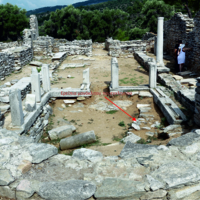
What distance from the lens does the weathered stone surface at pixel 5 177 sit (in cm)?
336

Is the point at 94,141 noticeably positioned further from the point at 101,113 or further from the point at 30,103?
the point at 101,113

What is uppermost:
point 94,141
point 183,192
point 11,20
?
point 11,20

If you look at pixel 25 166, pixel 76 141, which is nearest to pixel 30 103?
pixel 76 141

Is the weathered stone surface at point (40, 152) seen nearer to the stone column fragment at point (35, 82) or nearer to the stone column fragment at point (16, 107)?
the stone column fragment at point (16, 107)

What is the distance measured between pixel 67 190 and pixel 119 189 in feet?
2.31

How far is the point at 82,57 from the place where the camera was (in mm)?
18359

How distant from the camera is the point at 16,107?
612 centimetres

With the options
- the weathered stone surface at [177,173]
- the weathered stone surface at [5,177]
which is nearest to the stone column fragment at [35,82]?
the weathered stone surface at [5,177]

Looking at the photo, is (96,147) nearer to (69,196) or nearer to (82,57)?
(69,196)

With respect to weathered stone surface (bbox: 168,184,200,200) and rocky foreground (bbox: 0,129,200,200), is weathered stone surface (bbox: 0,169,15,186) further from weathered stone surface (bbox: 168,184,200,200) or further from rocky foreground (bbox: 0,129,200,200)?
weathered stone surface (bbox: 168,184,200,200)

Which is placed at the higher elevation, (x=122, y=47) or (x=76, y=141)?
(x=122, y=47)

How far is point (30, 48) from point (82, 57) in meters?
3.97

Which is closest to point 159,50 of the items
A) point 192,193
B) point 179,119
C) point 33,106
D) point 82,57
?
point 82,57

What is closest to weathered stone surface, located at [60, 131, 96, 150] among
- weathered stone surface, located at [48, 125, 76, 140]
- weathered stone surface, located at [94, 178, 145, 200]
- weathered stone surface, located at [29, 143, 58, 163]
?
weathered stone surface, located at [48, 125, 76, 140]
